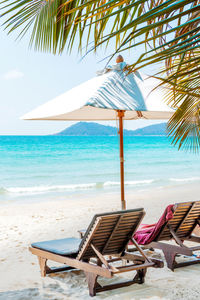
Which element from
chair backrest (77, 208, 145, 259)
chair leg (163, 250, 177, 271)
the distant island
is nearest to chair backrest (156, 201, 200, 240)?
chair leg (163, 250, 177, 271)

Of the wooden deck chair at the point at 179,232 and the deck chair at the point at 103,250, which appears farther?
the wooden deck chair at the point at 179,232

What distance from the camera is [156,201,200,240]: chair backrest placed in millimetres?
4750

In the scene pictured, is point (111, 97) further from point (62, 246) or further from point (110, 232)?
point (62, 246)

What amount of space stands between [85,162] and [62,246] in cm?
3355

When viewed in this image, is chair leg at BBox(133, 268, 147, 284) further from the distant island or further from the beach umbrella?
the distant island

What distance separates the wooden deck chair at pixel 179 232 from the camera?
4.64m

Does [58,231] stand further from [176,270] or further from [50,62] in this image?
[50,62]

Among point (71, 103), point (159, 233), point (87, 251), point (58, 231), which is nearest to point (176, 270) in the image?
point (159, 233)

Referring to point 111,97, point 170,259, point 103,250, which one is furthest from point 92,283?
point 111,97

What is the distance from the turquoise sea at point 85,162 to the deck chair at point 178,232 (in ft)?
45.2

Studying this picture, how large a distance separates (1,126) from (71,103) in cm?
4724

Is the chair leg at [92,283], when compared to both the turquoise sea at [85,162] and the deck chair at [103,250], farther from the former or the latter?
the turquoise sea at [85,162]

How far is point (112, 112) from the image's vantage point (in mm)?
6500

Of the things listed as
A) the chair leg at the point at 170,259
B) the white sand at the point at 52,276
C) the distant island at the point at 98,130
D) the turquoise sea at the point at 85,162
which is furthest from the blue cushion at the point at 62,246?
the distant island at the point at 98,130
